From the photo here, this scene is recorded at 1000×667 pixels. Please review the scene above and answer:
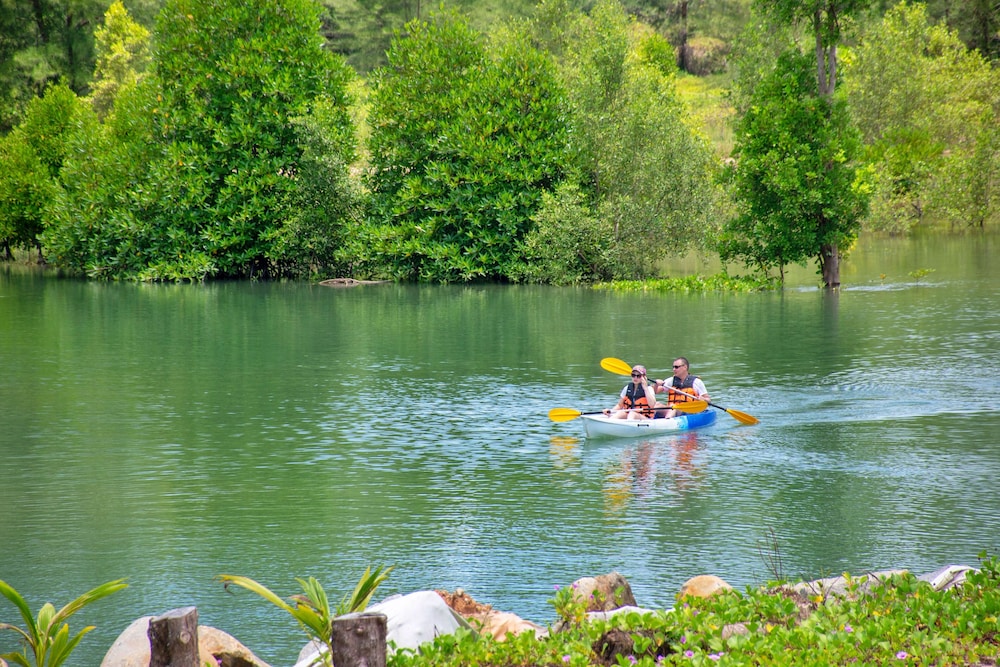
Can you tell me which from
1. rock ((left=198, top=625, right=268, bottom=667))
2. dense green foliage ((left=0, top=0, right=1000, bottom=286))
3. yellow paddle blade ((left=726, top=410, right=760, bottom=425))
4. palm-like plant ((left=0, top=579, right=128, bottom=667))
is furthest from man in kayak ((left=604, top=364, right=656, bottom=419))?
dense green foliage ((left=0, top=0, right=1000, bottom=286))

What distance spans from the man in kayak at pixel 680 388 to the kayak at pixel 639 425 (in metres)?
0.29

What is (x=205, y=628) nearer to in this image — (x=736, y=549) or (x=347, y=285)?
(x=736, y=549)

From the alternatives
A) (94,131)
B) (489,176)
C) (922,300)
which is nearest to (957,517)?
(922,300)

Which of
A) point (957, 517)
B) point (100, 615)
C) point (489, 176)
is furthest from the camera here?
point (489, 176)

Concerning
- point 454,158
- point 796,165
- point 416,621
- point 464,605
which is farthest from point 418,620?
point 454,158

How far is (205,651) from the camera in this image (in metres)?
8.84

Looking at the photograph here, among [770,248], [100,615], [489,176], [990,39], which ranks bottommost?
[100,615]

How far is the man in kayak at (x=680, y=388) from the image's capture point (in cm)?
2209

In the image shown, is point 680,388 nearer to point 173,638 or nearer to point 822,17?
point 173,638

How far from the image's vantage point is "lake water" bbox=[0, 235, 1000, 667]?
1323 centimetres

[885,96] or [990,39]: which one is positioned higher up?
[990,39]

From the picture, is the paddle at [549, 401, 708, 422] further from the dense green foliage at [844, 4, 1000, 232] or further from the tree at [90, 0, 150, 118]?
the tree at [90, 0, 150, 118]

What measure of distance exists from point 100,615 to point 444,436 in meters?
9.89

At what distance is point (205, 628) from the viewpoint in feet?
29.9
